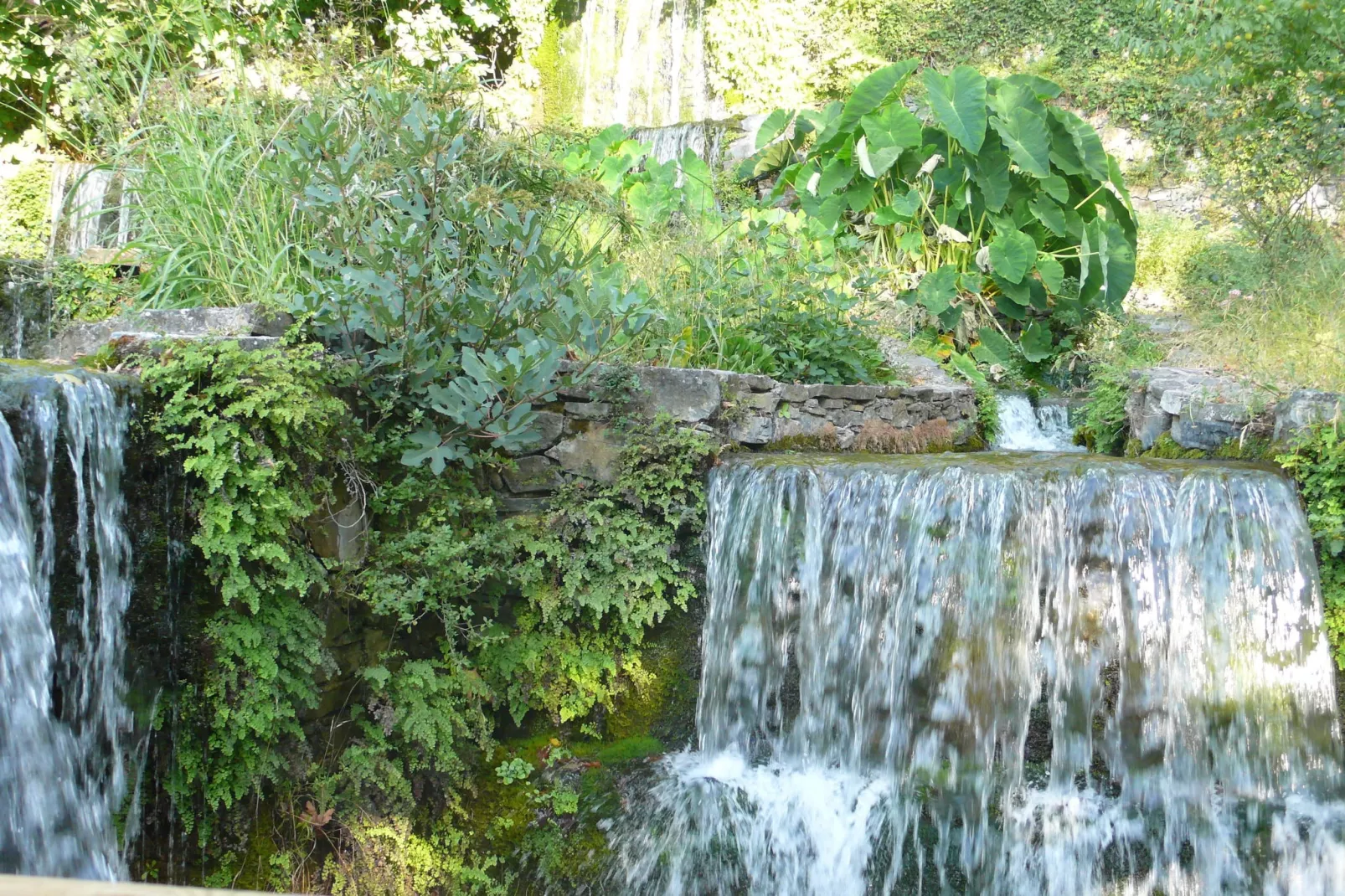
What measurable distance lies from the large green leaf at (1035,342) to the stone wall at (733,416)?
1.73 m

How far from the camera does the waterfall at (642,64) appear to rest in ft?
40.0

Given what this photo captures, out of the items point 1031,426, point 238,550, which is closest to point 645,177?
point 1031,426

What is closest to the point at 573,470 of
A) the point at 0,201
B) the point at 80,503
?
the point at 80,503

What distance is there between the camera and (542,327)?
3730 millimetres

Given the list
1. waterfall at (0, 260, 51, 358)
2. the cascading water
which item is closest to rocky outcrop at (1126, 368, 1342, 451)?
the cascading water

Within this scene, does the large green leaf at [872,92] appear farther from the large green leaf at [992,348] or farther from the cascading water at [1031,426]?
the cascading water at [1031,426]

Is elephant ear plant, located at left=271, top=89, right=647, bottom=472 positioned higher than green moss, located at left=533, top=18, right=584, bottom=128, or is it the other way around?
green moss, located at left=533, top=18, right=584, bottom=128

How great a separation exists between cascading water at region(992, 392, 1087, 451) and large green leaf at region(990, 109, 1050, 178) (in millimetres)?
1695

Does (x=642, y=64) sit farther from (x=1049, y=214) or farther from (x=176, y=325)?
(x=176, y=325)

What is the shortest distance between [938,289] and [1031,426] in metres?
1.15

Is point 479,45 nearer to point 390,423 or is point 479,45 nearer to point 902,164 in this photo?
point 902,164

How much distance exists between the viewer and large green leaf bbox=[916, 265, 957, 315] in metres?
6.76

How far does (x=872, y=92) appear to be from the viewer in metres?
7.30

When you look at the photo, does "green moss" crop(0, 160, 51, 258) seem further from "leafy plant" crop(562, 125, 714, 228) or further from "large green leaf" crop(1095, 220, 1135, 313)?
"large green leaf" crop(1095, 220, 1135, 313)
